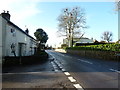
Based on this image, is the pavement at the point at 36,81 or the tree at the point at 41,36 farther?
the tree at the point at 41,36

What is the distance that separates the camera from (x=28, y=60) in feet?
58.6

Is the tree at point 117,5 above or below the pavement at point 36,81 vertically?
above

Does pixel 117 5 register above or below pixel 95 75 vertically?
above

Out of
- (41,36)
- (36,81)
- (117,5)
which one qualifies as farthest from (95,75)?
(41,36)

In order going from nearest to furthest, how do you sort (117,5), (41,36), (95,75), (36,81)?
(36,81) → (95,75) → (117,5) → (41,36)

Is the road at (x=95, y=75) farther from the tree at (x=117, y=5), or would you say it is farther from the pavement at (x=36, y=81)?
the tree at (x=117, y=5)

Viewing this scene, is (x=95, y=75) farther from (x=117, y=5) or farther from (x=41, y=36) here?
(x=41, y=36)

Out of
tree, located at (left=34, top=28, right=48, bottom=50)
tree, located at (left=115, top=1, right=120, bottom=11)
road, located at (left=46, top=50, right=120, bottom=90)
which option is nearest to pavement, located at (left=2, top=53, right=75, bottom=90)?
road, located at (left=46, top=50, right=120, bottom=90)

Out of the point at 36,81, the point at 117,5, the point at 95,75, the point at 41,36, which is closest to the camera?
the point at 36,81

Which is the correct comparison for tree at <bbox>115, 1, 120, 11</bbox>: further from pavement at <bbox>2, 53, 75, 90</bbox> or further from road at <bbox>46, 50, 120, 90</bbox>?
pavement at <bbox>2, 53, 75, 90</bbox>

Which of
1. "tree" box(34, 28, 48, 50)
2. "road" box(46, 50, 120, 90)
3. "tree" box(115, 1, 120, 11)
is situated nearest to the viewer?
"road" box(46, 50, 120, 90)

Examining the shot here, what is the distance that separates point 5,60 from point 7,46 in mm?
3767

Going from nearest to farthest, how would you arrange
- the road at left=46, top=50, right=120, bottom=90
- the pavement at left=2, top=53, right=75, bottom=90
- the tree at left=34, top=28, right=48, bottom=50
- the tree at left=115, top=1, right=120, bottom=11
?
1. the pavement at left=2, top=53, right=75, bottom=90
2. the road at left=46, top=50, right=120, bottom=90
3. the tree at left=115, top=1, right=120, bottom=11
4. the tree at left=34, top=28, right=48, bottom=50

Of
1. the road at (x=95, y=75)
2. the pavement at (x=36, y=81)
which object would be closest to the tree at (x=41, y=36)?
the road at (x=95, y=75)
